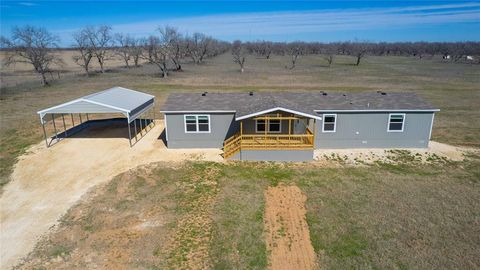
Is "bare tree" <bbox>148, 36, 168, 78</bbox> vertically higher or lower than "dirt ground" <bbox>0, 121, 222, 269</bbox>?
higher

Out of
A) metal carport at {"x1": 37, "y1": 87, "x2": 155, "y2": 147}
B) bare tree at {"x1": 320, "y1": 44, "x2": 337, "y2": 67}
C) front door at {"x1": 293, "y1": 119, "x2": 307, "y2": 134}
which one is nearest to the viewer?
metal carport at {"x1": 37, "y1": 87, "x2": 155, "y2": 147}

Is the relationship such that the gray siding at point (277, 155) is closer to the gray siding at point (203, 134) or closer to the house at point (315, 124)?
the house at point (315, 124)

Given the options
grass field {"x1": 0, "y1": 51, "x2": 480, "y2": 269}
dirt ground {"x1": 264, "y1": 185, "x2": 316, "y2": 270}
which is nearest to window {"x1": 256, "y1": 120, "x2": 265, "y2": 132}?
grass field {"x1": 0, "y1": 51, "x2": 480, "y2": 269}

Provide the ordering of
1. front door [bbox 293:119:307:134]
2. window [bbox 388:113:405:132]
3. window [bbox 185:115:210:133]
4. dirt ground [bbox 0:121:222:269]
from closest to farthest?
dirt ground [bbox 0:121:222:269], window [bbox 185:115:210:133], window [bbox 388:113:405:132], front door [bbox 293:119:307:134]

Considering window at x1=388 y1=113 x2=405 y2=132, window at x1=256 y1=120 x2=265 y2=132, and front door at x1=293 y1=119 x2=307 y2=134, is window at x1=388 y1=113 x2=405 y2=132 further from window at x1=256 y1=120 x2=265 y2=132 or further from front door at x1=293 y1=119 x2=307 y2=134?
window at x1=256 y1=120 x2=265 y2=132

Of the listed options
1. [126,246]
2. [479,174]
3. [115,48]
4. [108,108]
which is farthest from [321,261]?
[115,48]

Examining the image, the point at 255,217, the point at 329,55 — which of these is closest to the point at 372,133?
the point at 255,217
